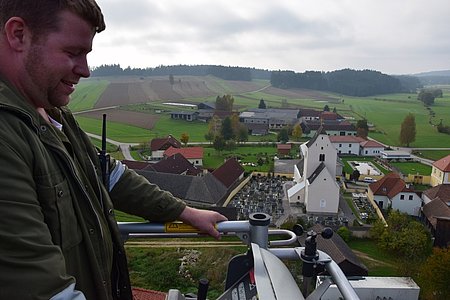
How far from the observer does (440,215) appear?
20.1m

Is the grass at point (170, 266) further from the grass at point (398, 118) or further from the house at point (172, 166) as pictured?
the grass at point (398, 118)

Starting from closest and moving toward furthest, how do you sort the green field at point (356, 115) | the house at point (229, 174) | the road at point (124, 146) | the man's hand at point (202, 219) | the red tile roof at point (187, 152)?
1. the man's hand at point (202, 219)
2. the house at point (229, 174)
3. the red tile roof at point (187, 152)
4. the road at point (124, 146)
5. the green field at point (356, 115)

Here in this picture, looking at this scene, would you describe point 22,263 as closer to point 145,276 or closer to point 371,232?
point 145,276

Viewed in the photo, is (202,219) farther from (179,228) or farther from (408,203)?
(408,203)

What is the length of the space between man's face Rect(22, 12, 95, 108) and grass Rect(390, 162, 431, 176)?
111 feet

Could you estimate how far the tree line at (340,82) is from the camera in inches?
4363

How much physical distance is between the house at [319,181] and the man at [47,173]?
71.4 ft

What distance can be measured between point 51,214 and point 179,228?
3.14ft

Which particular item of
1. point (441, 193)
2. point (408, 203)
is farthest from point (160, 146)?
point (441, 193)

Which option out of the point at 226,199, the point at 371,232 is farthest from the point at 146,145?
the point at 371,232

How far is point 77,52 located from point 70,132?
1.39 ft

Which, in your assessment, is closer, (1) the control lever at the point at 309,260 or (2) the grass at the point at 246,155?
(1) the control lever at the point at 309,260

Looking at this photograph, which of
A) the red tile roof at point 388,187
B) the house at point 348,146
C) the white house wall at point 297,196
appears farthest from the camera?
the house at point 348,146

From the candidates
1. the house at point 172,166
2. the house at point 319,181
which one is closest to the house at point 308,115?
the house at point 172,166
